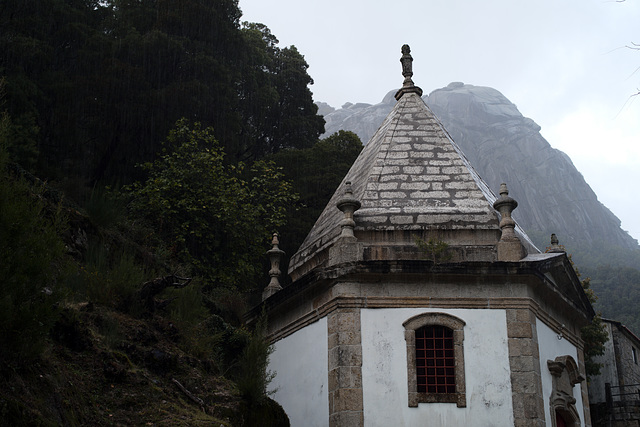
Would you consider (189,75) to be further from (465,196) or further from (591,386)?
(591,386)

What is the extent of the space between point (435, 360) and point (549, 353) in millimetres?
2544

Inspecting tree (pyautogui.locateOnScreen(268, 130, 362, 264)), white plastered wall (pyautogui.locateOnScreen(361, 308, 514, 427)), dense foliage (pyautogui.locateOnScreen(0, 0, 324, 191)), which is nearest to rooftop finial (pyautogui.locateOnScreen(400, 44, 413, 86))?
white plastered wall (pyautogui.locateOnScreen(361, 308, 514, 427))

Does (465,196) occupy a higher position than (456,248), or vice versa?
(465,196)

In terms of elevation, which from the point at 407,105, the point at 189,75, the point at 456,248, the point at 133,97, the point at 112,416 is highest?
the point at 189,75

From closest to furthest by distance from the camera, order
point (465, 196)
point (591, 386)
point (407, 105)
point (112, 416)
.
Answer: point (112, 416)
point (465, 196)
point (407, 105)
point (591, 386)

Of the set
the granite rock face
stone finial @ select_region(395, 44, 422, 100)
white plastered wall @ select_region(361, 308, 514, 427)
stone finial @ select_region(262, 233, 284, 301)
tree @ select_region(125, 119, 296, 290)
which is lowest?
white plastered wall @ select_region(361, 308, 514, 427)

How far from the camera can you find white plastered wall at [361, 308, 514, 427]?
1062 centimetres

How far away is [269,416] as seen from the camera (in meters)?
8.84

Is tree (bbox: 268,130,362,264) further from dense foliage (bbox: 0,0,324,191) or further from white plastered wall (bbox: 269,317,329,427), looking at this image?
white plastered wall (bbox: 269,317,329,427)

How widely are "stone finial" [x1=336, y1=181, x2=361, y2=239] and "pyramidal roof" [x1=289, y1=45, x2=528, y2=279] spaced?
11.6 inches

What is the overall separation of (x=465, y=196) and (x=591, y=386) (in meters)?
20.8

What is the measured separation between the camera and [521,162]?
391 ft

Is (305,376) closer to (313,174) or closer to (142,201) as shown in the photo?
(142,201)

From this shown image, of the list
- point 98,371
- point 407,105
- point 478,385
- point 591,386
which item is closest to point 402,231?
Answer: point 478,385
